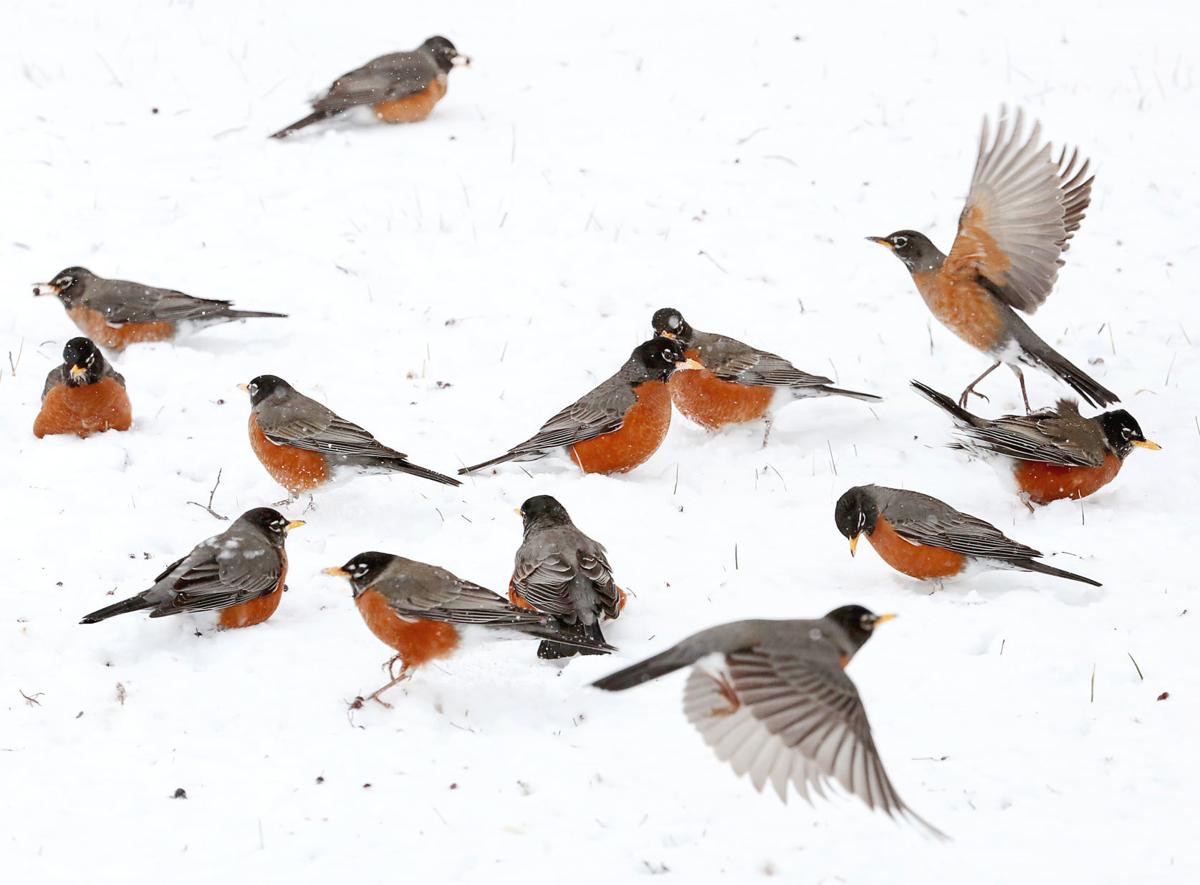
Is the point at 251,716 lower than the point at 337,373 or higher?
higher

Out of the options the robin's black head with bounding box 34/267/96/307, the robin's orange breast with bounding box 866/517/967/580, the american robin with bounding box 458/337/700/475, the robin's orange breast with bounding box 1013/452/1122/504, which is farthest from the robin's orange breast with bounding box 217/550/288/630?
the robin's orange breast with bounding box 1013/452/1122/504

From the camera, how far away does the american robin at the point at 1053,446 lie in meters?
7.16

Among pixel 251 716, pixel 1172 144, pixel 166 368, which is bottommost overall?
pixel 166 368

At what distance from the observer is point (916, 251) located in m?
8.48

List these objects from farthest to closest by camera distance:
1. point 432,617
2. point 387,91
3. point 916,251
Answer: point 387,91 < point 916,251 < point 432,617

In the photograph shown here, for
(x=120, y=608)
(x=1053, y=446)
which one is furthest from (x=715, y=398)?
(x=120, y=608)

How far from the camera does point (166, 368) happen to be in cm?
849

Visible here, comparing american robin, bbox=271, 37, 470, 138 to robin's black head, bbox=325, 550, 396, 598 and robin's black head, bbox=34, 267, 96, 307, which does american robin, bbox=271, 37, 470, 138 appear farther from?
robin's black head, bbox=325, 550, 396, 598

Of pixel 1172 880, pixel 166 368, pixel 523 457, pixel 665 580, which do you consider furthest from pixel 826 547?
pixel 166 368

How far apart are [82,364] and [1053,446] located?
5167 millimetres

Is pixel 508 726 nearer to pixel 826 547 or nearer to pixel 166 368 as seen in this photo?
pixel 826 547

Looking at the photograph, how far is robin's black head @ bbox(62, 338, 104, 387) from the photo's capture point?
728 centimetres

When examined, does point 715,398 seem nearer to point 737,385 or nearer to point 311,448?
point 737,385

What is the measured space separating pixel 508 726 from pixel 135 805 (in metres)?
1.40
